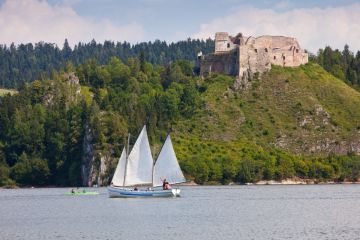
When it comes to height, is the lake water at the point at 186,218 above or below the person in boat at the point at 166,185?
below

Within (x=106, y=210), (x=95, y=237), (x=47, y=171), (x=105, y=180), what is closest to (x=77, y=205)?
(x=106, y=210)

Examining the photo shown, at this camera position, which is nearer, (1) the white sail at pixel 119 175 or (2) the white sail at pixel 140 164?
(2) the white sail at pixel 140 164

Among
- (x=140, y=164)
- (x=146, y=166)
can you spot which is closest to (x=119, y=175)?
(x=140, y=164)

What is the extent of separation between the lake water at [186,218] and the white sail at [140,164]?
277 centimetres

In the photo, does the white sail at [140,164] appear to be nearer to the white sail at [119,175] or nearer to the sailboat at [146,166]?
the sailboat at [146,166]

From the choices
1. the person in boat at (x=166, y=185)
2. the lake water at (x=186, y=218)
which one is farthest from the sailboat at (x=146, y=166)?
the lake water at (x=186, y=218)

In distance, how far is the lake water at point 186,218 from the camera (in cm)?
7994

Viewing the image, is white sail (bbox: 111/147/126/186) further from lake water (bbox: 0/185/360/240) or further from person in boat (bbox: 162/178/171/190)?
person in boat (bbox: 162/178/171/190)

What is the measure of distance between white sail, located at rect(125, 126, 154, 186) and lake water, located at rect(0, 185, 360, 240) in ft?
9.10

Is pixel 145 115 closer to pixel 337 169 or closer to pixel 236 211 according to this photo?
pixel 337 169

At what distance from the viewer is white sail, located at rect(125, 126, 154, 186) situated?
120 m

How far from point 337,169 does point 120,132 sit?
42.1 meters

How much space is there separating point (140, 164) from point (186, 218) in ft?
88.8

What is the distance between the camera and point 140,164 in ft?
396
